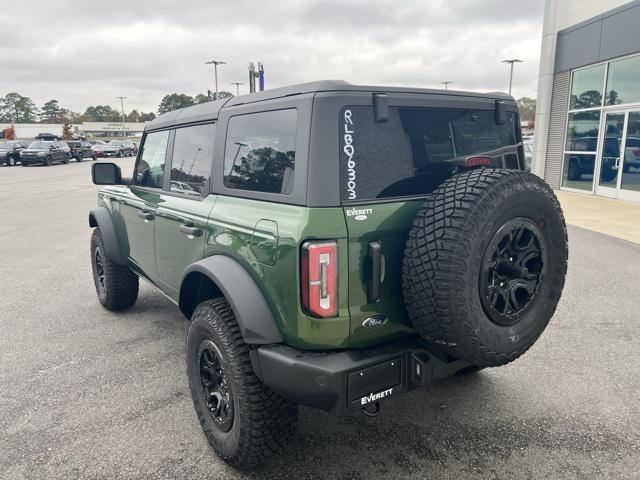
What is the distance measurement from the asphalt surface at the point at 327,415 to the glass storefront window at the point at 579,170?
10.3 meters

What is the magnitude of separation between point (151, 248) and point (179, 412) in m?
1.27

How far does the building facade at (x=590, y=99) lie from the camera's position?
40.8 feet

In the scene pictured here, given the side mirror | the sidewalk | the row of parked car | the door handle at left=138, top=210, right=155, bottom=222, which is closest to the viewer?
the door handle at left=138, top=210, right=155, bottom=222

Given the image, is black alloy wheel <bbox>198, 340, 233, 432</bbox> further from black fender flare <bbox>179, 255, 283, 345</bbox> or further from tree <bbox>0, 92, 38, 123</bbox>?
A: tree <bbox>0, 92, 38, 123</bbox>

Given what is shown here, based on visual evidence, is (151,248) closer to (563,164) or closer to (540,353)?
(540,353)

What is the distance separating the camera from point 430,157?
2566 mm

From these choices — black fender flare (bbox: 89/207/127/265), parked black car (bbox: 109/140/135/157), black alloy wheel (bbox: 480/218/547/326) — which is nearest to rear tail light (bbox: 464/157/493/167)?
black alloy wheel (bbox: 480/218/547/326)

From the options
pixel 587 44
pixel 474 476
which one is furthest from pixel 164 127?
pixel 587 44

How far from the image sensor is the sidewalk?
902 centimetres

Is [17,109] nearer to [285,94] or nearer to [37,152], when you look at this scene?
[37,152]

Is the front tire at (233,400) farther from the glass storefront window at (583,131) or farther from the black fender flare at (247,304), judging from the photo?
the glass storefront window at (583,131)

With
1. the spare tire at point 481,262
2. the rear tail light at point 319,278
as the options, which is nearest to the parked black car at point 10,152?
the rear tail light at point 319,278

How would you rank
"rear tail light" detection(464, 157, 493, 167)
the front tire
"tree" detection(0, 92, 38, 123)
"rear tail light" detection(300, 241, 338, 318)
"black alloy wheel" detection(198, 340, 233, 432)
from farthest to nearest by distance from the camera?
"tree" detection(0, 92, 38, 123), "rear tail light" detection(464, 157, 493, 167), "black alloy wheel" detection(198, 340, 233, 432), the front tire, "rear tail light" detection(300, 241, 338, 318)

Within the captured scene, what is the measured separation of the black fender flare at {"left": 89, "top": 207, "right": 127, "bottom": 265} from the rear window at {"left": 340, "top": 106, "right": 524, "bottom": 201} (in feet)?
9.64
